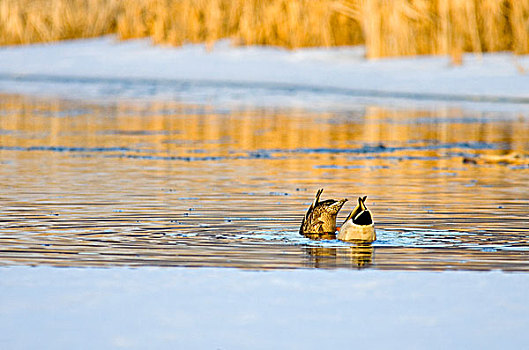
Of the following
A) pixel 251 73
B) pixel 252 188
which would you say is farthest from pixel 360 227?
pixel 251 73

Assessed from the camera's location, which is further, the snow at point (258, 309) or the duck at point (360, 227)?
the duck at point (360, 227)

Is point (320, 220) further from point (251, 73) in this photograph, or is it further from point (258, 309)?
point (251, 73)

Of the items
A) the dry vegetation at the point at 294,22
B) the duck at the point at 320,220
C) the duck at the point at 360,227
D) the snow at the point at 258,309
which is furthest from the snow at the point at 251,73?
the snow at the point at 258,309

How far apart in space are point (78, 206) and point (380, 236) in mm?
2576

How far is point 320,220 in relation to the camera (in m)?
8.33

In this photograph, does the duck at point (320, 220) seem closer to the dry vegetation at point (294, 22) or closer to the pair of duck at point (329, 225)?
the pair of duck at point (329, 225)

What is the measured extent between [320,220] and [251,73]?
80.2 feet

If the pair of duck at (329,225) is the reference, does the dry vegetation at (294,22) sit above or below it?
above

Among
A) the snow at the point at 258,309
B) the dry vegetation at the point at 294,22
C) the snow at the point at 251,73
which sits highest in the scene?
the dry vegetation at the point at 294,22

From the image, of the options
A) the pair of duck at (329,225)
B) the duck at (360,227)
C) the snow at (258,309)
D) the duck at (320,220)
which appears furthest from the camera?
the duck at (320,220)

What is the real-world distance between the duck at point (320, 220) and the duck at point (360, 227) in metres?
0.20

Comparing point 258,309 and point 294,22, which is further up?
point 294,22

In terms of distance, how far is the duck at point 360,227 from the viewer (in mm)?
7891

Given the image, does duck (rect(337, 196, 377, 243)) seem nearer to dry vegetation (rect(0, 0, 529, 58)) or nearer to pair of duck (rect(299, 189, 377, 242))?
pair of duck (rect(299, 189, 377, 242))
